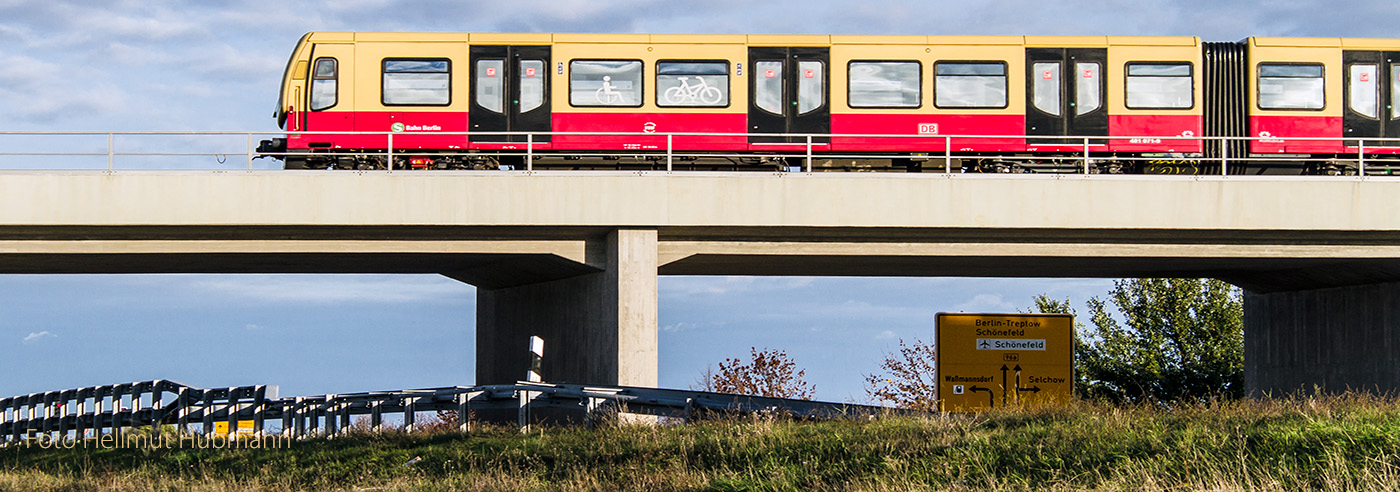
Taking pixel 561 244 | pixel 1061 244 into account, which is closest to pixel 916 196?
pixel 1061 244

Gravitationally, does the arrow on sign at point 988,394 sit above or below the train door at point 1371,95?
below

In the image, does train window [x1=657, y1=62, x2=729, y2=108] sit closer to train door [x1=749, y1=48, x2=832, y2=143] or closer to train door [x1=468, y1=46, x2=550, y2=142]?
train door [x1=749, y1=48, x2=832, y2=143]

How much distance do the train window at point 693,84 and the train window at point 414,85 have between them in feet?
13.7

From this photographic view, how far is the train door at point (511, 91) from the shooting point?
83.7 feet

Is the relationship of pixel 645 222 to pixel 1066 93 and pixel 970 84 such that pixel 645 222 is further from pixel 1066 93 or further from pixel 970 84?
pixel 1066 93

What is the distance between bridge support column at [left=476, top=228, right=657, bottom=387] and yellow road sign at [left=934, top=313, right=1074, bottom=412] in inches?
228

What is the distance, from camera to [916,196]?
22047 mm

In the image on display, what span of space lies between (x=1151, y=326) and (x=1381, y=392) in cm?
1866

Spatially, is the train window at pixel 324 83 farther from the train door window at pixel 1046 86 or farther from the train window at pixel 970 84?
the train door window at pixel 1046 86

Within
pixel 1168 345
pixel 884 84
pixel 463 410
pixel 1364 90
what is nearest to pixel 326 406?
pixel 463 410

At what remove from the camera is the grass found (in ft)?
37.9

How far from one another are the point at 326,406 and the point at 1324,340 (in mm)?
19785

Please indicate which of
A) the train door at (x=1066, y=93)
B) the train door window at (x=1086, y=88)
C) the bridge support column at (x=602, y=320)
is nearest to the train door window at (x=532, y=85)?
the bridge support column at (x=602, y=320)

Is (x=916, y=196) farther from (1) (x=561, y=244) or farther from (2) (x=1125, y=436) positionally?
(2) (x=1125, y=436)
